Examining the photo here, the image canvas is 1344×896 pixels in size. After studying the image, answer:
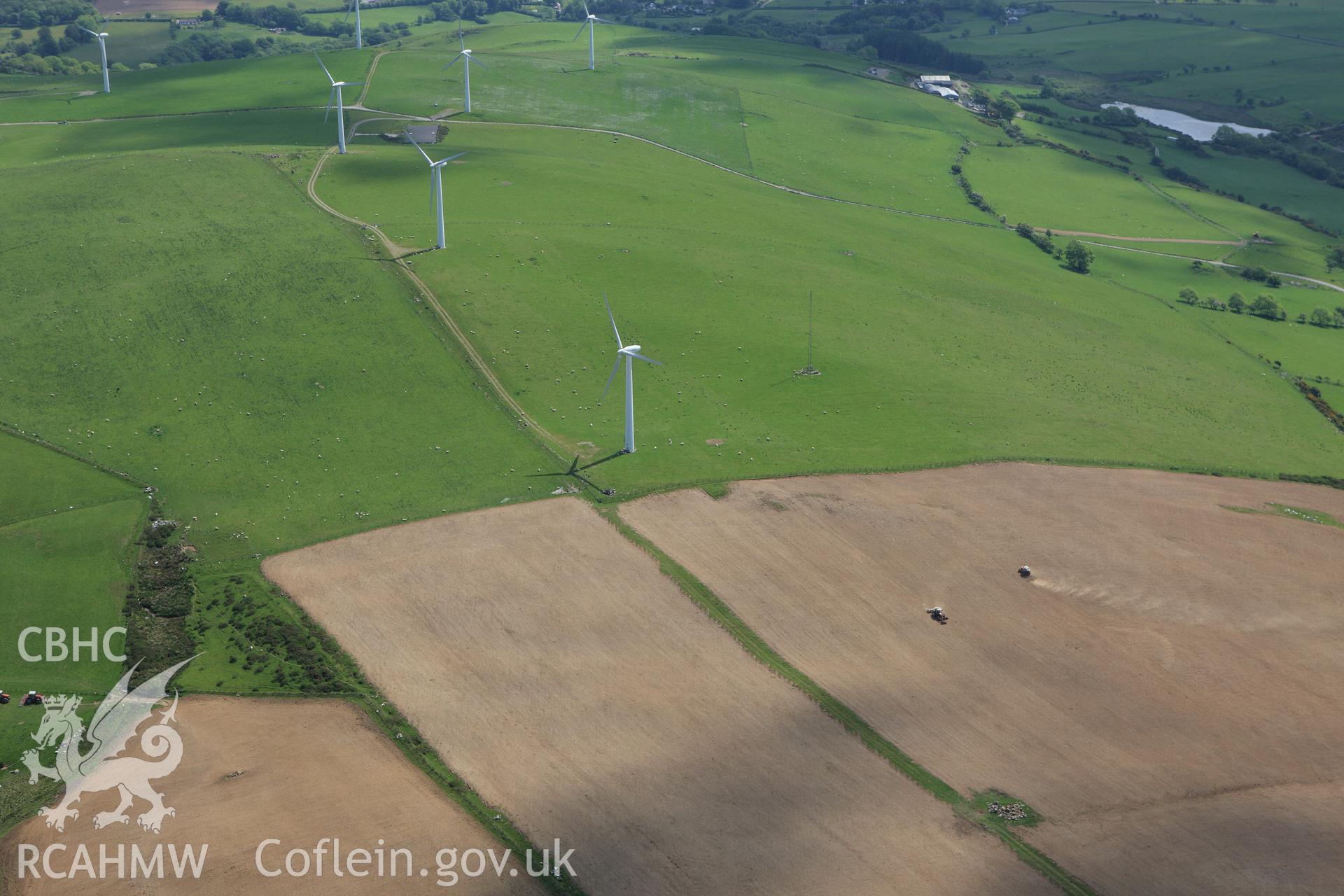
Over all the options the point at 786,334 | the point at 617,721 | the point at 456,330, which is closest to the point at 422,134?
the point at 456,330

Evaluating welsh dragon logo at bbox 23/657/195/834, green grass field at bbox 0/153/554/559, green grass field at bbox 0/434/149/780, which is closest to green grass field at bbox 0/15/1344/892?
green grass field at bbox 0/434/149/780

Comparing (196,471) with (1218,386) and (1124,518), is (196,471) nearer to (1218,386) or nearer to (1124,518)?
(1124,518)

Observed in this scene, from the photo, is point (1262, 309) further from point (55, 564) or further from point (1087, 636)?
point (55, 564)

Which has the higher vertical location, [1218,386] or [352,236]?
[352,236]

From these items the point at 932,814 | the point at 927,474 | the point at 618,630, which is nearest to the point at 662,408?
the point at 927,474

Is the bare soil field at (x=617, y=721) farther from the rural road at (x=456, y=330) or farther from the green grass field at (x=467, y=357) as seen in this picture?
the rural road at (x=456, y=330)
